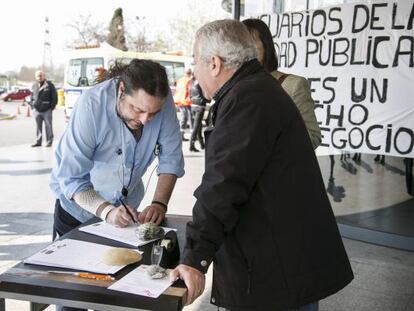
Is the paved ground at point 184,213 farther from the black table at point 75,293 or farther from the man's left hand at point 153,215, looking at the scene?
the black table at point 75,293

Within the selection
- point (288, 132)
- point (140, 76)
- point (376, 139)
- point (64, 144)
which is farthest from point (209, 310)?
point (376, 139)

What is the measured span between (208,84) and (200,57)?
0.31ft

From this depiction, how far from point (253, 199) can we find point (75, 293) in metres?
0.62

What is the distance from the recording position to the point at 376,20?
15.0ft

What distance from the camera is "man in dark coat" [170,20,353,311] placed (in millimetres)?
1510

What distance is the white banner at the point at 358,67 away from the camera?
4461 mm

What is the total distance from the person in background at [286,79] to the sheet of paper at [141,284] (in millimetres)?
1465

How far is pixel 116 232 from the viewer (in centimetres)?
210

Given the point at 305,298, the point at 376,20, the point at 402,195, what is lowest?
the point at 402,195

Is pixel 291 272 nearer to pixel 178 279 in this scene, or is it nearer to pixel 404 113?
pixel 178 279

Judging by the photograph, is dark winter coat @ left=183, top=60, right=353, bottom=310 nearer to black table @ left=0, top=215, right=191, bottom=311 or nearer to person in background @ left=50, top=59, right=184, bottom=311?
black table @ left=0, top=215, right=191, bottom=311

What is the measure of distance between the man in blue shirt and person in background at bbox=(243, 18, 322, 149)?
69 centimetres

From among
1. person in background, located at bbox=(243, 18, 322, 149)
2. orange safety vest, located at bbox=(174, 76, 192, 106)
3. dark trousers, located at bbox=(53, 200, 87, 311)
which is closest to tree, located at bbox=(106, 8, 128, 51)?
orange safety vest, located at bbox=(174, 76, 192, 106)

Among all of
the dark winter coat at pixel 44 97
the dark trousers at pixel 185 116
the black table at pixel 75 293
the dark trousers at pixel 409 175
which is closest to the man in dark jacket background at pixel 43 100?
the dark winter coat at pixel 44 97
